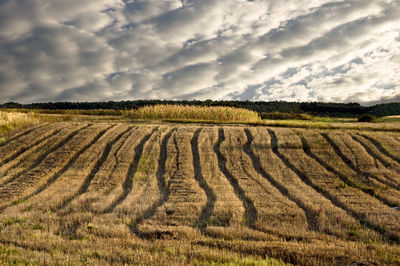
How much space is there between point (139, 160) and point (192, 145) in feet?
10.4

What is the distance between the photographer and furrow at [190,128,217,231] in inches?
296

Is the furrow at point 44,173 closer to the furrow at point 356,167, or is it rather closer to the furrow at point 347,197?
the furrow at point 347,197

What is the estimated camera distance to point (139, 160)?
13.5 m

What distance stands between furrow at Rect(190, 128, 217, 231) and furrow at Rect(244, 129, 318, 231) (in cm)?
251

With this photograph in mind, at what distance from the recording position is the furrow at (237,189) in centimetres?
748

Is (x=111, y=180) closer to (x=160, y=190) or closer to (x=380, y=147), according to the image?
(x=160, y=190)

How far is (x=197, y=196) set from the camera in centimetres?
928

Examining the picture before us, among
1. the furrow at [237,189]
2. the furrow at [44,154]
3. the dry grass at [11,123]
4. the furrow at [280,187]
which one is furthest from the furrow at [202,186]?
the dry grass at [11,123]

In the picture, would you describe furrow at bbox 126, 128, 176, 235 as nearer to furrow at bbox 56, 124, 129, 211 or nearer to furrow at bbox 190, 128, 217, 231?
furrow at bbox 190, 128, 217, 231

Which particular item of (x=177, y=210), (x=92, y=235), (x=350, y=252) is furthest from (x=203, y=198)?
(x=350, y=252)

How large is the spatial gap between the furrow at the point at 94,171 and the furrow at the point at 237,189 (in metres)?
5.48

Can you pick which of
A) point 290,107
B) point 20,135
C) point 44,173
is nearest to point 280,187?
point 44,173

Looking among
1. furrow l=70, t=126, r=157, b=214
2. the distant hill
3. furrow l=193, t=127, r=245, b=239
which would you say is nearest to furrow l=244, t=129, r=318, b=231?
furrow l=193, t=127, r=245, b=239

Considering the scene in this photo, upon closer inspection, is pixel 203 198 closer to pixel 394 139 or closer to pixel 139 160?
pixel 139 160
